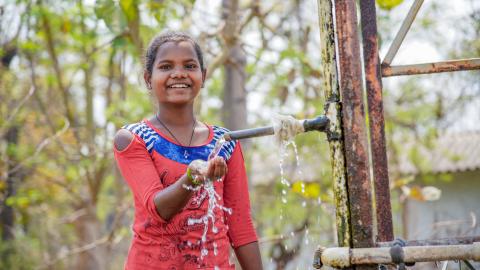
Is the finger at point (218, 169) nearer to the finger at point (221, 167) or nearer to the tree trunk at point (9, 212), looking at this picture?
the finger at point (221, 167)

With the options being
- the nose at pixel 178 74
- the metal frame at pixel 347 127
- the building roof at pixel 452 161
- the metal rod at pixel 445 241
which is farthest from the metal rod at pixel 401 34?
the building roof at pixel 452 161

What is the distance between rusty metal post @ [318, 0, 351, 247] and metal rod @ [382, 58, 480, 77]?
363mm

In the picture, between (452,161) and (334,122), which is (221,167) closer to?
(334,122)

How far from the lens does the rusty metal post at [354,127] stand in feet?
5.34

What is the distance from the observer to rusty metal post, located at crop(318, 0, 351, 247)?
1645mm

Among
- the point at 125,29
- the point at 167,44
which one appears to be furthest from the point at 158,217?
the point at 125,29

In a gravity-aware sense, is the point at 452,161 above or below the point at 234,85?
below

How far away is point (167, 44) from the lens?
220 cm

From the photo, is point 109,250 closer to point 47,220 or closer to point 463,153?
point 47,220

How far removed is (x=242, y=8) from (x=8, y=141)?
16.0 ft

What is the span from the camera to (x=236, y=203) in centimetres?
226

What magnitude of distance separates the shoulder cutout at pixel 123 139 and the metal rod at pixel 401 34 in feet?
2.83

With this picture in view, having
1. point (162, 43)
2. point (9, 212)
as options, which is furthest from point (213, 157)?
point (9, 212)

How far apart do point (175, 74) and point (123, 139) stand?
0.93ft
